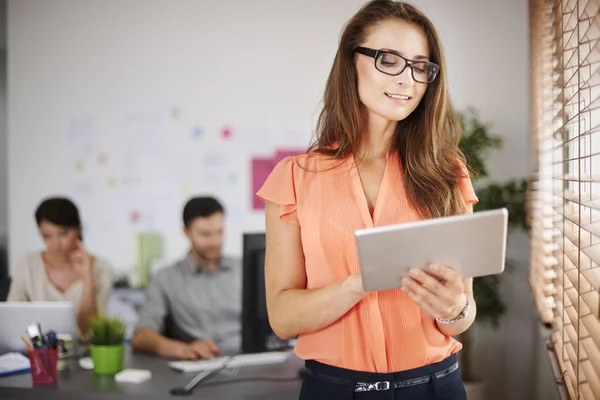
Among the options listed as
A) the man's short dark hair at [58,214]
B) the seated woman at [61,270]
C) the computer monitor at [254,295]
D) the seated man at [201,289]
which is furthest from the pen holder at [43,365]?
the man's short dark hair at [58,214]

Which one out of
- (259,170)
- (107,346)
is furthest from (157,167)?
(107,346)

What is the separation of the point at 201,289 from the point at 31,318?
1.27 m

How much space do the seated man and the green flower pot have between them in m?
0.99

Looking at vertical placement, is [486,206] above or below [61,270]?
above

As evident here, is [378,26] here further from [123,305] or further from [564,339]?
[123,305]

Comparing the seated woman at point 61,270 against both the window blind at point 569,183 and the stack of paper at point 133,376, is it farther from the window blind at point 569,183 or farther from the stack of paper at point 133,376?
the window blind at point 569,183

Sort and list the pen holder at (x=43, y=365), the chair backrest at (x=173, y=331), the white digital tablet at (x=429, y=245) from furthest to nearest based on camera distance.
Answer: the chair backrest at (x=173, y=331), the pen holder at (x=43, y=365), the white digital tablet at (x=429, y=245)

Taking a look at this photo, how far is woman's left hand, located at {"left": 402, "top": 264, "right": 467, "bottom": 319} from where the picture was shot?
130 cm

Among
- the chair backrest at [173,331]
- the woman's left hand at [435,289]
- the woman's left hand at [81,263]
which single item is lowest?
the chair backrest at [173,331]

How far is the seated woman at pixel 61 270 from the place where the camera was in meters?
3.85

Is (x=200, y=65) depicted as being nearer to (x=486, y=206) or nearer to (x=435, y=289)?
(x=486, y=206)

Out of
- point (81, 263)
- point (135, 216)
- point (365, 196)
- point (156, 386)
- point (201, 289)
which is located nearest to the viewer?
point (365, 196)

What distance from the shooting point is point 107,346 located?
260 centimetres

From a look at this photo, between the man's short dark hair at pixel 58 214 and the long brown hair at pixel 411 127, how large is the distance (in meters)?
2.71
